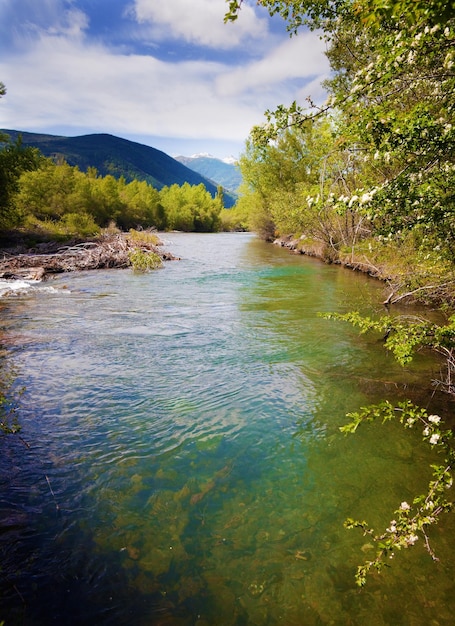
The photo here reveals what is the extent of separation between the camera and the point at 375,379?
936cm

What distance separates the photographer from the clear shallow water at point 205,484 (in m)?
3.88

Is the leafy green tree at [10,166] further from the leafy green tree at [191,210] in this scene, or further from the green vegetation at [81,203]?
the leafy green tree at [191,210]

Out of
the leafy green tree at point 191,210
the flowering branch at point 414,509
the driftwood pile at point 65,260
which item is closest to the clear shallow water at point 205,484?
the flowering branch at point 414,509

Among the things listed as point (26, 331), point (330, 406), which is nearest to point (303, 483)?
point (330, 406)

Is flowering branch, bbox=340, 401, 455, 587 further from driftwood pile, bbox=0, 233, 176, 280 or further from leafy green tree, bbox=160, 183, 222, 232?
leafy green tree, bbox=160, 183, 222, 232

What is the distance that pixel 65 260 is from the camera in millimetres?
26797

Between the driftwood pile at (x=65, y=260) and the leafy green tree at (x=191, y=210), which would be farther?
the leafy green tree at (x=191, y=210)

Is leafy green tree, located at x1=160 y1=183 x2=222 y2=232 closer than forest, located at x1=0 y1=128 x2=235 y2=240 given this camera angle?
No

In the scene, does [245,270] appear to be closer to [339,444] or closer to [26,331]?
[26,331]

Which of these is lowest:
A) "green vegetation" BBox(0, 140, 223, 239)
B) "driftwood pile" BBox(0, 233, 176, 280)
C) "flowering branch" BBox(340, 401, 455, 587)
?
"driftwood pile" BBox(0, 233, 176, 280)

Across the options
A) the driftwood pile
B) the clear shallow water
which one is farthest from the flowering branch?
the driftwood pile

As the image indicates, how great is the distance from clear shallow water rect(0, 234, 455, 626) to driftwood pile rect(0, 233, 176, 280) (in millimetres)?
12206

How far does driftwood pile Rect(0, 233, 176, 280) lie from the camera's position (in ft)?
74.1

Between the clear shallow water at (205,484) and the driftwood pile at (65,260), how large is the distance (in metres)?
12.2
